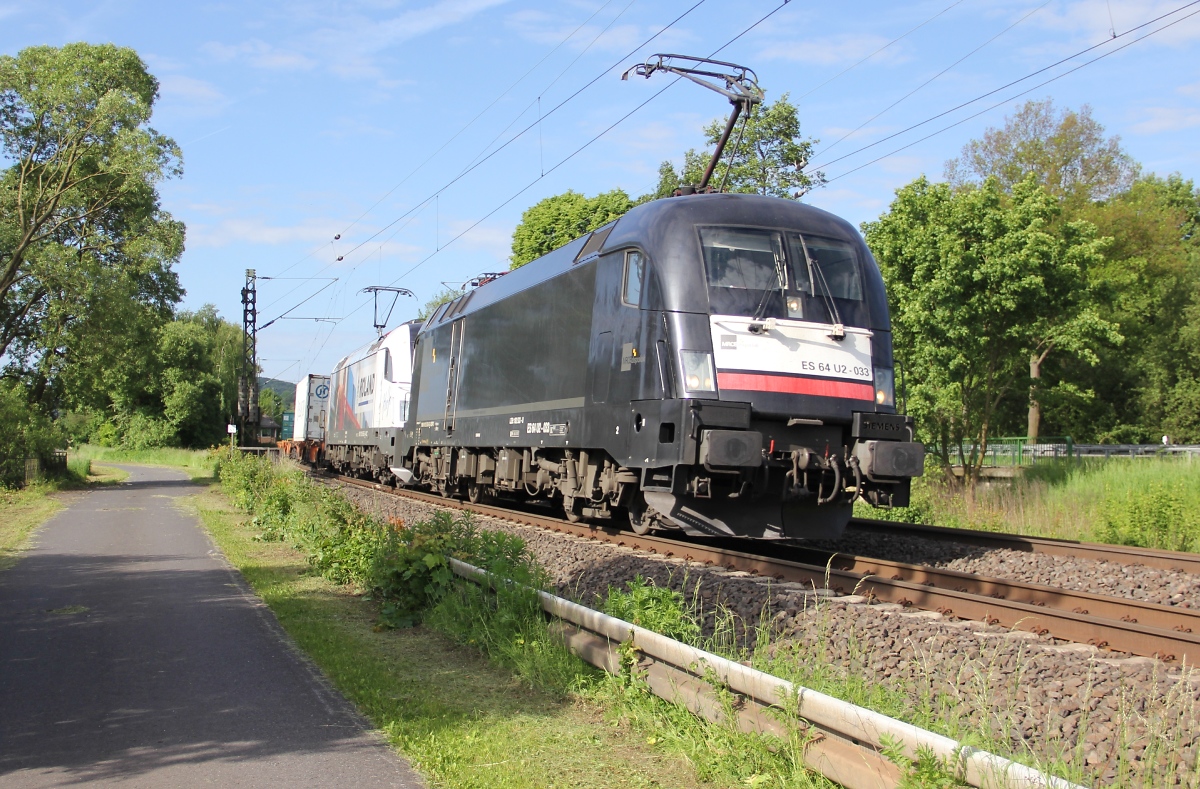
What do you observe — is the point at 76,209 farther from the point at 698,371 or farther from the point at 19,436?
the point at 698,371

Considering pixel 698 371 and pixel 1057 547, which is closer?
pixel 698 371

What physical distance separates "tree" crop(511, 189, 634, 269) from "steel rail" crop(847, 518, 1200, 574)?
38.1 metres

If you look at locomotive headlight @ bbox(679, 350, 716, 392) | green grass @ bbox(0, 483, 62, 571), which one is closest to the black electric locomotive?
locomotive headlight @ bbox(679, 350, 716, 392)

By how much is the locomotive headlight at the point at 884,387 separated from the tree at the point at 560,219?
40012mm

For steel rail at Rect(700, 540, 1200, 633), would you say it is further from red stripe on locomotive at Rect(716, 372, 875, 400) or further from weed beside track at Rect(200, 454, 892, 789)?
weed beside track at Rect(200, 454, 892, 789)

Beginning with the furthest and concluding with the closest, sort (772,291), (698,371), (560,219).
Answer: (560,219), (772,291), (698,371)

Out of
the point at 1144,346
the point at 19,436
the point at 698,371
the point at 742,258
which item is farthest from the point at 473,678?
the point at 1144,346

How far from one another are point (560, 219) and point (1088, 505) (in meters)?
41.8

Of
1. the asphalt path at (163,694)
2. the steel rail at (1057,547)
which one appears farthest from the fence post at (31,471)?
the steel rail at (1057,547)

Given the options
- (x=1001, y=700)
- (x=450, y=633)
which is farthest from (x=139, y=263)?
(x=1001, y=700)

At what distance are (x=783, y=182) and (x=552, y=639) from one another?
30.5 meters

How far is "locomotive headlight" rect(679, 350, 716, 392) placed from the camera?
972 centimetres

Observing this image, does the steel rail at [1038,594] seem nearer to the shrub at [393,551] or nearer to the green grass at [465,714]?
the green grass at [465,714]

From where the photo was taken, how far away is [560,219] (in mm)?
53344
